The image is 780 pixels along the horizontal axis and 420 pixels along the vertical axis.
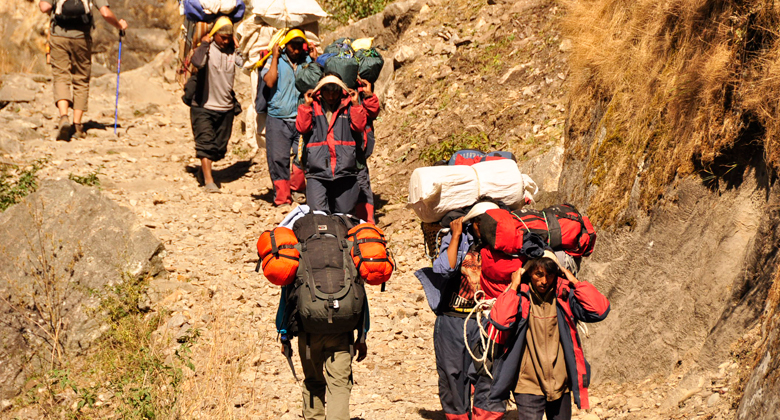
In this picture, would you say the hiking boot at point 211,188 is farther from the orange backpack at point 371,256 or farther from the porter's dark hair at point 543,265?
the porter's dark hair at point 543,265

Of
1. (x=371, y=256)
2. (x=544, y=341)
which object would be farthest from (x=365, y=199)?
(x=544, y=341)

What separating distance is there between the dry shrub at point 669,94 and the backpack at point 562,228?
144cm

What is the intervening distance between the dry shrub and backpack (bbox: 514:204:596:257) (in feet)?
4.72

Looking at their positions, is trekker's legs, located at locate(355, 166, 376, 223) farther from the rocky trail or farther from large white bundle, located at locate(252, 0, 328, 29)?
large white bundle, located at locate(252, 0, 328, 29)

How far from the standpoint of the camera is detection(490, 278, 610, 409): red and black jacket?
4.00 m

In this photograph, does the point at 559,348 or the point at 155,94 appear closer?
the point at 559,348

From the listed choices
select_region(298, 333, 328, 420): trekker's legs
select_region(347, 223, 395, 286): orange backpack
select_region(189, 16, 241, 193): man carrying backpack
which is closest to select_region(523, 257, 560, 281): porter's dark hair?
select_region(347, 223, 395, 286): orange backpack

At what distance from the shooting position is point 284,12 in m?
9.65

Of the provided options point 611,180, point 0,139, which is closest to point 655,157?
point 611,180

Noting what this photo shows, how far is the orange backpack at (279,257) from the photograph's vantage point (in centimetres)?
434

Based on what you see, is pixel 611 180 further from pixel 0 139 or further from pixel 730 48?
pixel 0 139

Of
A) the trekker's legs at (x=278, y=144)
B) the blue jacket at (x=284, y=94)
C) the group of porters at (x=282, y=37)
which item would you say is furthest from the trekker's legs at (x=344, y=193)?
the blue jacket at (x=284, y=94)

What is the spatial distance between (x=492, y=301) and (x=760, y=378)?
5.01ft

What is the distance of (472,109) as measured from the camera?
10.9 m
